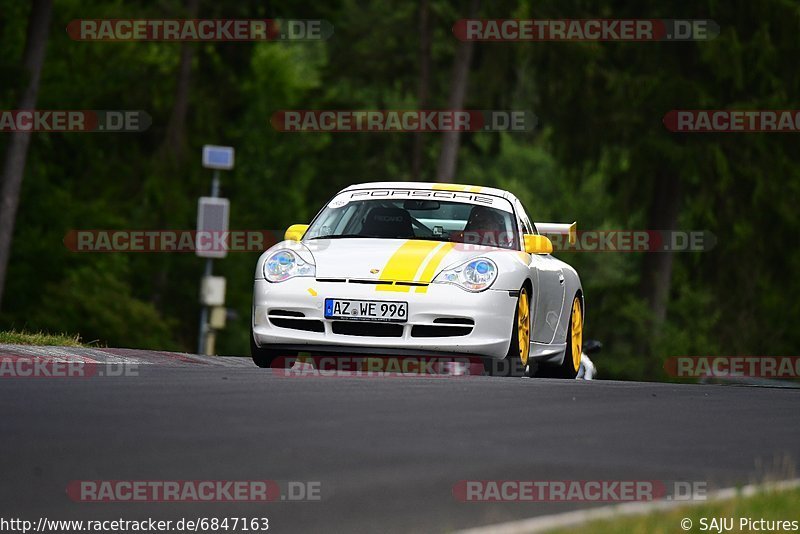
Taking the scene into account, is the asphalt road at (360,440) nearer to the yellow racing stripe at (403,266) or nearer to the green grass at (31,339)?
the yellow racing stripe at (403,266)

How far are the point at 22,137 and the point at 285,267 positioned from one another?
2096 centimetres

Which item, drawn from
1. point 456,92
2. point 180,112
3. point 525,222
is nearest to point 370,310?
point 525,222

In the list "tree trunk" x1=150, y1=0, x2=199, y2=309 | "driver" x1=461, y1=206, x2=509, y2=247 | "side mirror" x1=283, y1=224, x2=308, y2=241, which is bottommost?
"side mirror" x1=283, y1=224, x2=308, y2=241

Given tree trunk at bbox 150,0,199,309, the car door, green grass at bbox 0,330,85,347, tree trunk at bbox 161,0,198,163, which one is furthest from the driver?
tree trunk at bbox 161,0,198,163

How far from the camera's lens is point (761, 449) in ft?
28.5

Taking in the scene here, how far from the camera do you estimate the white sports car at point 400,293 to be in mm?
12820

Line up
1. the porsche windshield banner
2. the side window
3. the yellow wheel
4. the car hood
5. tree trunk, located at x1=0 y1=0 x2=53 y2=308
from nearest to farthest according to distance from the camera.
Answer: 1. the car hood
2. the porsche windshield banner
3. the side window
4. the yellow wheel
5. tree trunk, located at x1=0 y1=0 x2=53 y2=308

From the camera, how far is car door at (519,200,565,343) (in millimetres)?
14180

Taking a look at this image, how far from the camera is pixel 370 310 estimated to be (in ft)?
41.9

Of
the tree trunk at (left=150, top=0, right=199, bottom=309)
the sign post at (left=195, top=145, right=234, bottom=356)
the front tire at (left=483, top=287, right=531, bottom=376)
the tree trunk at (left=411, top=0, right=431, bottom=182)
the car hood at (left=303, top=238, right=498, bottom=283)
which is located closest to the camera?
the car hood at (left=303, top=238, right=498, bottom=283)

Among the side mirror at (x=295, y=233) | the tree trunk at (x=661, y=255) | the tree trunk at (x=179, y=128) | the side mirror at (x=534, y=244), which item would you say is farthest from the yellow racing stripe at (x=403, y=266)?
the tree trunk at (x=179, y=128)

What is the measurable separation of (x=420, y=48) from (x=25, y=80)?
16535 millimetres

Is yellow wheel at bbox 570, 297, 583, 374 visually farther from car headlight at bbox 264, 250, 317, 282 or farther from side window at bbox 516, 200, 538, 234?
car headlight at bbox 264, 250, 317, 282

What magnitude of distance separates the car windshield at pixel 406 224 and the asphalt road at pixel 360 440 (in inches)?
94.6
